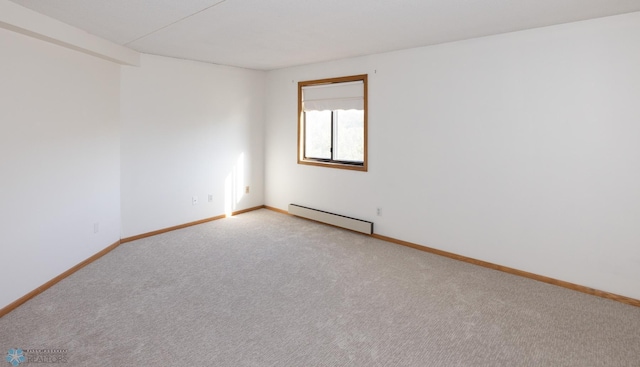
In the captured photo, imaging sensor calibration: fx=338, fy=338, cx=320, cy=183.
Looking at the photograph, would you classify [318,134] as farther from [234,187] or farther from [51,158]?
[51,158]

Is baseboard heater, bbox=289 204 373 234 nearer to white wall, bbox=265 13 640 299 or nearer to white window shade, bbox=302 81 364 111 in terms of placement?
white wall, bbox=265 13 640 299

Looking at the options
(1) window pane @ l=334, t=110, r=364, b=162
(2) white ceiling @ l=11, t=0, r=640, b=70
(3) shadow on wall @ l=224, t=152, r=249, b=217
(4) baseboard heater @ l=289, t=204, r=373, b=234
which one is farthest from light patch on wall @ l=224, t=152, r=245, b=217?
(2) white ceiling @ l=11, t=0, r=640, b=70

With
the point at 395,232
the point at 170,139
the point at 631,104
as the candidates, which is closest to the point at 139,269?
the point at 170,139

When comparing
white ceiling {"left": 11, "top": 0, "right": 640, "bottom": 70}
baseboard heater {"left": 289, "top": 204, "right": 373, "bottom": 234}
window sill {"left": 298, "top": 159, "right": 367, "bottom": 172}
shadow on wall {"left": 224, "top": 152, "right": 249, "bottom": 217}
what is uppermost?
white ceiling {"left": 11, "top": 0, "right": 640, "bottom": 70}

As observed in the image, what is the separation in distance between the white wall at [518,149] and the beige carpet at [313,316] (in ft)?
1.22

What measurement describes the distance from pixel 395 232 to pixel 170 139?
10.9ft

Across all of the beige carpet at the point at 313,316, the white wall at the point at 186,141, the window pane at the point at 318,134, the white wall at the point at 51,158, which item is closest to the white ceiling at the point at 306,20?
the white wall at the point at 51,158

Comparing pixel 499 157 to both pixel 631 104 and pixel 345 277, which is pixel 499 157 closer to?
pixel 631 104

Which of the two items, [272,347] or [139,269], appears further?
[139,269]

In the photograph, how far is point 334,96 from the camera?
16.1 ft

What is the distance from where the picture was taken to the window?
15.3 ft

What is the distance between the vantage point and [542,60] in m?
3.16

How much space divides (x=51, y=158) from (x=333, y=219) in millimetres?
3347

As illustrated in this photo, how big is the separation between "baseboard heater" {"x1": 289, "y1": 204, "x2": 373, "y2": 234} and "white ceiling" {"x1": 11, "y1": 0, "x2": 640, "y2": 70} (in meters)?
2.25
